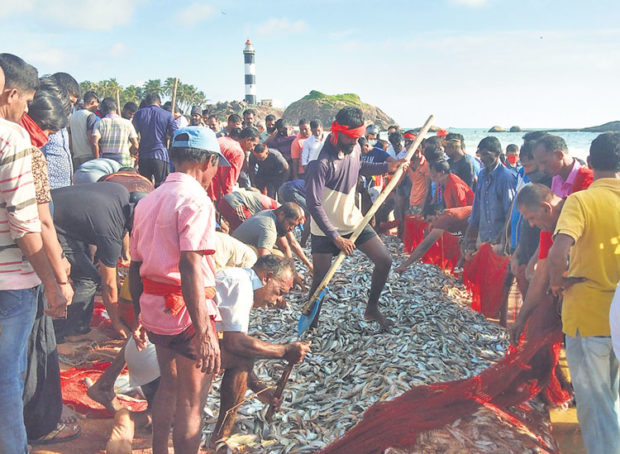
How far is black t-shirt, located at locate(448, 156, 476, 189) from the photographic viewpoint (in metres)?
8.90

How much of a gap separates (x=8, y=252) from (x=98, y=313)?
3463 mm

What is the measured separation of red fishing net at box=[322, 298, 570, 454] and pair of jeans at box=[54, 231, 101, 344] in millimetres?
3327

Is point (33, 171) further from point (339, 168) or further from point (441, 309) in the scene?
point (441, 309)

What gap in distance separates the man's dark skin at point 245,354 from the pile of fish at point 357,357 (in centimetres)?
18

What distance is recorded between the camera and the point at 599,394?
Answer: 9.70 ft

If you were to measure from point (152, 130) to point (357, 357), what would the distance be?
541 cm

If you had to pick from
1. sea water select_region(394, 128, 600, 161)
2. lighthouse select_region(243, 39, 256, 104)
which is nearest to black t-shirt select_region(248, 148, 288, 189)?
sea water select_region(394, 128, 600, 161)

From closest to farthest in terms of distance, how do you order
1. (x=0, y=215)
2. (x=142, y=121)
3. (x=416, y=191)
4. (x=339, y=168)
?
(x=0, y=215) < (x=339, y=168) < (x=142, y=121) < (x=416, y=191)

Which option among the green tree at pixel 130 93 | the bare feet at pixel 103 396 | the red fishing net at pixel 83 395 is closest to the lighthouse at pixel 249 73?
the green tree at pixel 130 93

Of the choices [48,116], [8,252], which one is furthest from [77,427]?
[48,116]

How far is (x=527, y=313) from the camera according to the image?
3865 millimetres

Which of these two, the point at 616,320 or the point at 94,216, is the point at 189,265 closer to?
the point at 616,320

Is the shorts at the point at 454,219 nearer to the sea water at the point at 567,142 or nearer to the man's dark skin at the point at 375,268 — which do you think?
the man's dark skin at the point at 375,268

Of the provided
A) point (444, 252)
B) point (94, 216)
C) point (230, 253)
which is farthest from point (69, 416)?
point (444, 252)
